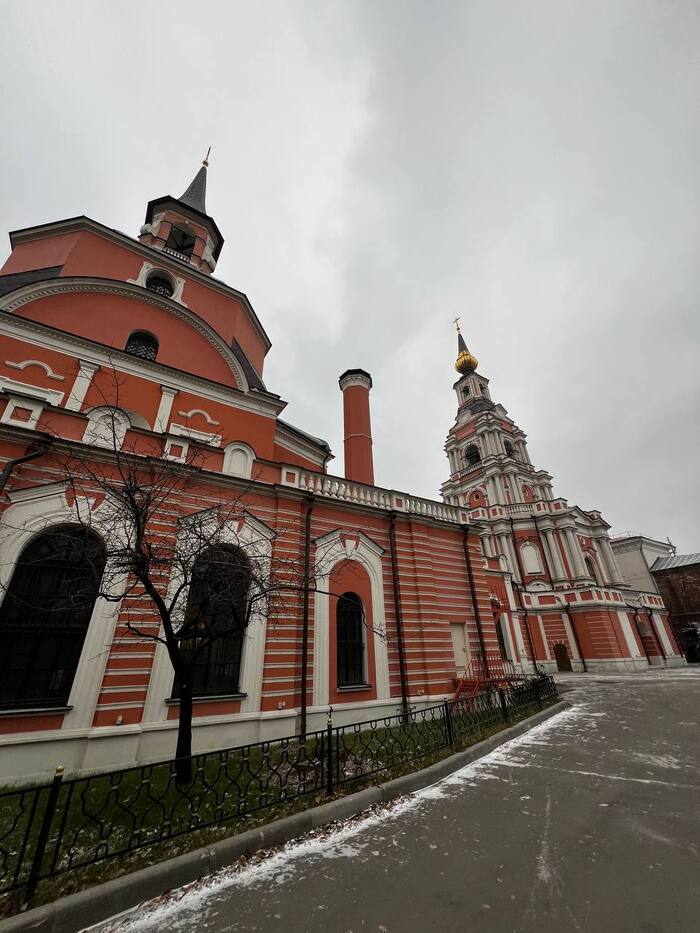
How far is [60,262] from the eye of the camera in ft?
42.7

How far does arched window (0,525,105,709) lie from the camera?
7230 millimetres

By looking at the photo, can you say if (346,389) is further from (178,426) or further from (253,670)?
(253,670)

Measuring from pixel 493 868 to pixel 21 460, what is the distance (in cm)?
1026

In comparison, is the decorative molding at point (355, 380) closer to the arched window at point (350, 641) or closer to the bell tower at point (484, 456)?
the arched window at point (350, 641)

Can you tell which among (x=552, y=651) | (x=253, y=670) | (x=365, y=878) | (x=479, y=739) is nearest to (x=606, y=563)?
(x=552, y=651)

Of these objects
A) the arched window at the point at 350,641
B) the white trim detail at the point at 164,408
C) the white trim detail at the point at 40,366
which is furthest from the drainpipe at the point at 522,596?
the white trim detail at the point at 40,366

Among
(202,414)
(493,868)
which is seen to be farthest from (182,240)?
(493,868)

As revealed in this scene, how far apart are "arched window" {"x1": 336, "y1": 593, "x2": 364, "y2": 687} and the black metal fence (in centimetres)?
208

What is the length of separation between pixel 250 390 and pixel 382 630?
8.97m

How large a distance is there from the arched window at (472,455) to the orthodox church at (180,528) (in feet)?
88.1

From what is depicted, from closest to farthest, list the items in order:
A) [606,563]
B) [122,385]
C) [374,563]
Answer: [122,385] → [374,563] → [606,563]

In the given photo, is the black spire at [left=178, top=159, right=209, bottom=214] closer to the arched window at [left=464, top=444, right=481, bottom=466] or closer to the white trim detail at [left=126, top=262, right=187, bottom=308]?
the white trim detail at [left=126, top=262, right=187, bottom=308]

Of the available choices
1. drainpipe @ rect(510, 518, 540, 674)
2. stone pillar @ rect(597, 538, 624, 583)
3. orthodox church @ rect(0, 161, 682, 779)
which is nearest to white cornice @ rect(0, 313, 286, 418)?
orthodox church @ rect(0, 161, 682, 779)

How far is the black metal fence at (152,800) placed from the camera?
3.60 m
